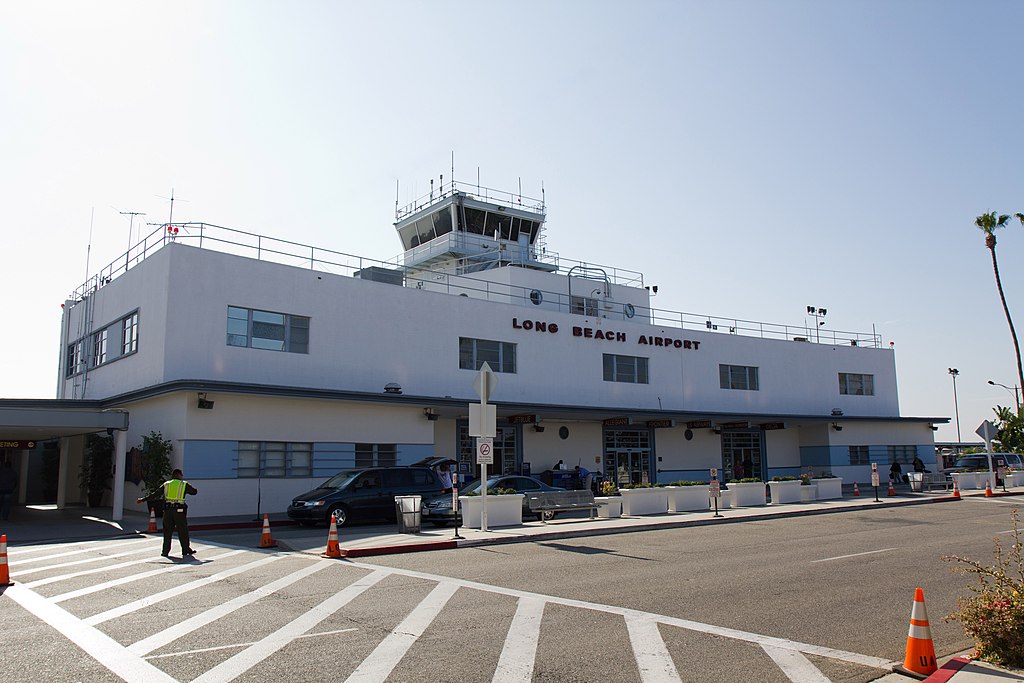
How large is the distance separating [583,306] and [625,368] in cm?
430

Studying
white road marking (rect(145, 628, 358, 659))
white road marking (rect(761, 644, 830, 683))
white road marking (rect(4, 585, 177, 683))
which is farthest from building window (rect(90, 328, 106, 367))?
white road marking (rect(761, 644, 830, 683))

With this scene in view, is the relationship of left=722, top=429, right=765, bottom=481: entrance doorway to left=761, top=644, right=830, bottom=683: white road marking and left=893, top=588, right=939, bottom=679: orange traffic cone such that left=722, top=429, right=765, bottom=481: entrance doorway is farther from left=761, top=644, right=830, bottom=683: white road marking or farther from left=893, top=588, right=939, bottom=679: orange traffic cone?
left=893, top=588, right=939, bottom=679: orange traffic cone

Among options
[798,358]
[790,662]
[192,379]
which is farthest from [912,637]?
[798,358]

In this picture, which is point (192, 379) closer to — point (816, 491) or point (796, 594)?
point (796, 594)

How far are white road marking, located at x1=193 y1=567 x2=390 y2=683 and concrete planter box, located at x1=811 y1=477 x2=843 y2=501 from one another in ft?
76.0

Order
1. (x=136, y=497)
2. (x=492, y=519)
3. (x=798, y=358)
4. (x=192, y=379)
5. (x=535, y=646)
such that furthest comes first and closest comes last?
(x=798, y=358) → (x=136, y=497) → (x=192, y=379) → (x=492, y=519) → (x=535, y=646)

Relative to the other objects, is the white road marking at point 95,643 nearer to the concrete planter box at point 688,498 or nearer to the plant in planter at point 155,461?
the plant in planter at point 155,461

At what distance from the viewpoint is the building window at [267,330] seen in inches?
1026

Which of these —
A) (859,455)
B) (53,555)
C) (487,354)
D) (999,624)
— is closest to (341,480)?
(53,555)

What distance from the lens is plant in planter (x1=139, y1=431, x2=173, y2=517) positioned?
24011 mm

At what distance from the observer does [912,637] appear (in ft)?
23.2

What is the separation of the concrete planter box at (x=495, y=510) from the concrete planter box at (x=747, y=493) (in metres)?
9.88

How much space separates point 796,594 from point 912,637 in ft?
12.3

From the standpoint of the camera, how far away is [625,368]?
119 ft
